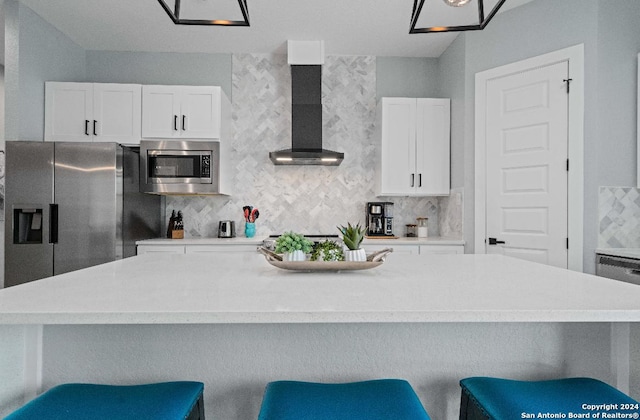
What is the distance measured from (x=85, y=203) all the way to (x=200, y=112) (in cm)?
127

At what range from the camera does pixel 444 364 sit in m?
1.37

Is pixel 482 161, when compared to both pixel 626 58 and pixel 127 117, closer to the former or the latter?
pixel 626 58

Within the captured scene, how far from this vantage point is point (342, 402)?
1044 mm

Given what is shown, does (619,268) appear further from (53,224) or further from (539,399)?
(53,224)

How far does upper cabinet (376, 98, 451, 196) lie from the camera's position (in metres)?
3.90

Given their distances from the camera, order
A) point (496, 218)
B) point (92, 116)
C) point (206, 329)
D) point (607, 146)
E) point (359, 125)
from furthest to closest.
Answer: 1. point (359, 125)
2. point (92, 116)
3. point (496, 218)
4. point (607, 146)
5. point (206, 329)

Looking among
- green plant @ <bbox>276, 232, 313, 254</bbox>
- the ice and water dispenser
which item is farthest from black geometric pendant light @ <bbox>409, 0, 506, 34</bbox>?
the ice and water dispenser

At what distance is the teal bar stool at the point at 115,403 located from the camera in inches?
38.4

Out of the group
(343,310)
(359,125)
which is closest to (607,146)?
(359,125)

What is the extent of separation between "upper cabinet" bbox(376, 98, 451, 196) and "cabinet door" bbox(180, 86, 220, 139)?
160cm

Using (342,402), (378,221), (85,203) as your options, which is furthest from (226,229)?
(342,402)

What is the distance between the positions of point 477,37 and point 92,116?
11.5 feet

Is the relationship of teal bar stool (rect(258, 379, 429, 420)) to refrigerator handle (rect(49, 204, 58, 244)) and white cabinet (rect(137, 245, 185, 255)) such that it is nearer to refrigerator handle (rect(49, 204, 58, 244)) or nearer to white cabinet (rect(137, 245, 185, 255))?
white cabinet (rect(137, 245, 185, 255))

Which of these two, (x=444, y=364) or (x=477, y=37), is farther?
(x=477, y=37)
